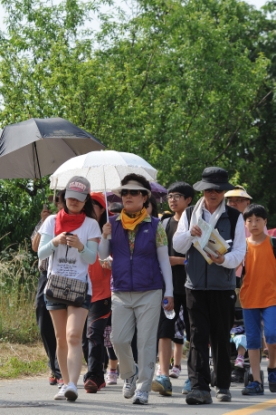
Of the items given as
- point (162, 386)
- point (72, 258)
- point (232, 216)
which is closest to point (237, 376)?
point (162, 386)

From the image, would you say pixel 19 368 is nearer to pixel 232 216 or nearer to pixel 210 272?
pixel 210 272

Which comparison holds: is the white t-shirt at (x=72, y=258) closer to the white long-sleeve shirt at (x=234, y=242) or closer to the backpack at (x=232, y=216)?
the white long-sleeve shirt at (x=234, y=242)

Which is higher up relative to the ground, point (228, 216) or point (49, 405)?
point (228, 216)

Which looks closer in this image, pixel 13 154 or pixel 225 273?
pixel 225 273

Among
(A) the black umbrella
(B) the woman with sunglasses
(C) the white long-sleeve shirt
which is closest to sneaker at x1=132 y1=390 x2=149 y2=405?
(B) the woman with sunglasses

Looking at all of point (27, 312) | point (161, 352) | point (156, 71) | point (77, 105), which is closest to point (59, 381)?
point (161, 352)

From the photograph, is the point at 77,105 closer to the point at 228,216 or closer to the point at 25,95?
the point at 25,95

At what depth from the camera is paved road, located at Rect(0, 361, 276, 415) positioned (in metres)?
7.33

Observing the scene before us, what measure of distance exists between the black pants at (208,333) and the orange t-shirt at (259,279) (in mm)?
977

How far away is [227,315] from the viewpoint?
27.0 feet

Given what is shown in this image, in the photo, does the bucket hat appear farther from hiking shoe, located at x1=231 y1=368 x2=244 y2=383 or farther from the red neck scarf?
hiking shoe, located at x1=231 y1=368 x2=244 y2=383

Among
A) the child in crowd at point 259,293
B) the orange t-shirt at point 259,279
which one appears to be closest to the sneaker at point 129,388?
the child in crowd at point 259,293

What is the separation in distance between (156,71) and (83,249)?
15.8 metres

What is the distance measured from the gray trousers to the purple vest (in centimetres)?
9
